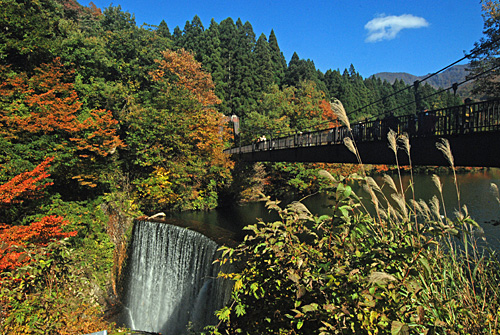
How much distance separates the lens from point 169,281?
9922 millimetres

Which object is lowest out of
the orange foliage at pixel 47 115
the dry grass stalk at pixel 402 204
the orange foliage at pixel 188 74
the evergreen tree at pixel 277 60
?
the dry grass stalk at pixel 402 204

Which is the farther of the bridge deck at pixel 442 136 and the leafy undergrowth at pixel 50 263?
the bridge deck at pixel 442 136

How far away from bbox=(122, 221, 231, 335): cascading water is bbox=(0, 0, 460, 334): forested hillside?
1186mm

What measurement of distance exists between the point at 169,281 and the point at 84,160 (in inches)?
256

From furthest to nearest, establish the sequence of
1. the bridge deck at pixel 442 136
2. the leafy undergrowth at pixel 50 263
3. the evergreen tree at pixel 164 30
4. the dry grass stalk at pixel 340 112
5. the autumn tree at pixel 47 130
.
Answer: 1. the evergreen tree at pixel 164 30
2. the autumn tree at pixel 47 130
3. the bridge deck at pixel 442 136
4. the leafy undergrowth at pixel 50 263
5. the dry grass stalk at pixel 340 112

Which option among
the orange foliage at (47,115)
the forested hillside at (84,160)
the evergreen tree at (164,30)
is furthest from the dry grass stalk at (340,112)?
the evergreen tree at (164,30)

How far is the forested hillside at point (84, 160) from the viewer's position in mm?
4148

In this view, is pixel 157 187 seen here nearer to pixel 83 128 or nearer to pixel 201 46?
pixel 83 128

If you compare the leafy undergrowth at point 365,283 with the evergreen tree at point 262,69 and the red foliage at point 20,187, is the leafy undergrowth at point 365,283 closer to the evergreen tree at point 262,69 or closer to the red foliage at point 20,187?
the red foliage at point 20,187

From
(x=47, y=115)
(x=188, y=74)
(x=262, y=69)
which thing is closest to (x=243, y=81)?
(x=262, y=69)

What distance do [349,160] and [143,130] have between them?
11290 mm

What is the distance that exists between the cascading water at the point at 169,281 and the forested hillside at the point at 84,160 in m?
1.19

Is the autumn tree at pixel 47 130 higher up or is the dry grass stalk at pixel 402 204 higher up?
the autumn tree at pixel 47 130

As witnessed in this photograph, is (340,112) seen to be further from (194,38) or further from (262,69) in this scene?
(194,38)
